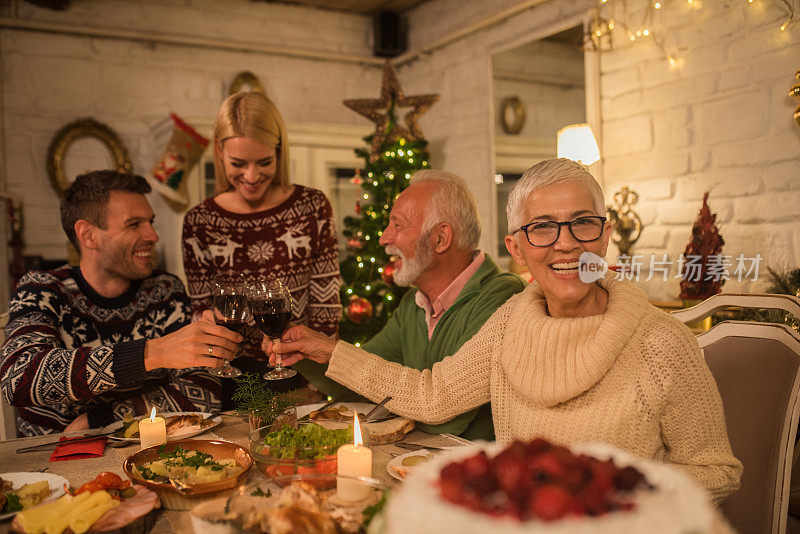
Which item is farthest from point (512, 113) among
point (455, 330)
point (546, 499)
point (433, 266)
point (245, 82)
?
point (546, 499)

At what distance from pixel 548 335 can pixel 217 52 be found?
14.1 feet

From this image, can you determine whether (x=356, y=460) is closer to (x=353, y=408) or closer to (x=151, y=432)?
(x=151, y=432)

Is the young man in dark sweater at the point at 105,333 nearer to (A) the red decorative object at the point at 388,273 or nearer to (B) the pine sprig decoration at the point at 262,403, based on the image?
(B) the pine sprig decoration at the point at 262,403

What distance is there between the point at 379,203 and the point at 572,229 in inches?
113

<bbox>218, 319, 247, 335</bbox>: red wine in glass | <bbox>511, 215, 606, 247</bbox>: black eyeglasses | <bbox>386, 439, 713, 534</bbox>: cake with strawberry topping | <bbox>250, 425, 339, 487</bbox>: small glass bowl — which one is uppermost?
<bbox>511, 215, 606, 247</bbox>: black eyeglasses

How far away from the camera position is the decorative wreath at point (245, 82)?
15.9 feet

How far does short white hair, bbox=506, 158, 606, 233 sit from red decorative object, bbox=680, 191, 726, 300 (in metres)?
1.80

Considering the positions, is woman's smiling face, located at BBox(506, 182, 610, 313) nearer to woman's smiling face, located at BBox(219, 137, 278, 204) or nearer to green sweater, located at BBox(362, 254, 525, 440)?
green sweater, located at BBox(362, 254, 525, 440)

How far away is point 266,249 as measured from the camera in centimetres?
239

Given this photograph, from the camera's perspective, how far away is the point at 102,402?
1.88 meters

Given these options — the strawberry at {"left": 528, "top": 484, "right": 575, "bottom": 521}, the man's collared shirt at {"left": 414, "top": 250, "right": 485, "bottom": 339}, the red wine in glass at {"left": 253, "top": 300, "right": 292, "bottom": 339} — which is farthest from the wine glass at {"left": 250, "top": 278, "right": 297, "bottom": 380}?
the strawberry at {"left": 528, "top": 484, "right": 575, "bottom": 521}

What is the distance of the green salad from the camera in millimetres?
1170

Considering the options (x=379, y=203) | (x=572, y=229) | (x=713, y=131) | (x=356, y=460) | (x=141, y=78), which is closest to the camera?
(x=356, y=460)

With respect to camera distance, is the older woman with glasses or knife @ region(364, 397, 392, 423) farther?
→ knife @ region(364, 397, 392, 423)
